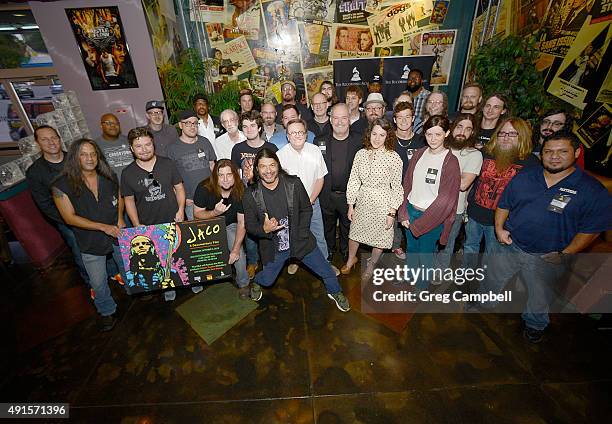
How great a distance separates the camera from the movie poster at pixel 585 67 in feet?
12.5

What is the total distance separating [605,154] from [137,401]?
20.2ft

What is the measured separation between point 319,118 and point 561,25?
404 centimetres

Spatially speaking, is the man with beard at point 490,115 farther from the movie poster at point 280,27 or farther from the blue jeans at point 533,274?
the movie poster at point 280,27

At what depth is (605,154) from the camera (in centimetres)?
376

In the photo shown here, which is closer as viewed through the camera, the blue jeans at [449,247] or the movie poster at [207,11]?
the blue jeans at [449,247]

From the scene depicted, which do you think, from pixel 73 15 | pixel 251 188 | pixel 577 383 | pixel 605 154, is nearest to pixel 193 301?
pixel 251 188

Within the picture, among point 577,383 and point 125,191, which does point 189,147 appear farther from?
point 577,383

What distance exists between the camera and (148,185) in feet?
10.7

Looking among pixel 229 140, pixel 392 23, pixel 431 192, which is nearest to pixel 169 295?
pixel 229 140

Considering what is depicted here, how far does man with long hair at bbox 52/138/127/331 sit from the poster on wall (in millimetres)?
306

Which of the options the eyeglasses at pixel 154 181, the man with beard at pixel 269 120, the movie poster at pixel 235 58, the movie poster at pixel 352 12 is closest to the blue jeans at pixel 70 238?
the eyeglasses at pixel 154 181

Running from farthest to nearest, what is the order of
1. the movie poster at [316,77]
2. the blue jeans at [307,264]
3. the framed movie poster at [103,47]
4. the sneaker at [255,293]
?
1. the movie poster at [316,77]
2. the framed movie poster at [103,47]
3. the sneaker at [255,293]
4. the blue jeans at [307,264]

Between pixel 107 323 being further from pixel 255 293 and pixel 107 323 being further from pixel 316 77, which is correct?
pixel 316 77

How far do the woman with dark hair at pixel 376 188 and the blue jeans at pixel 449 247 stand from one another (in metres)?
0.68
